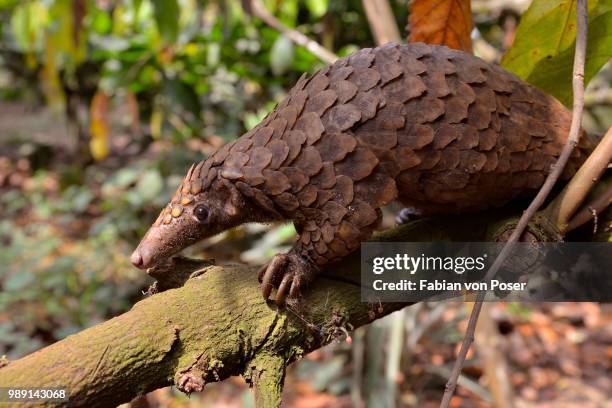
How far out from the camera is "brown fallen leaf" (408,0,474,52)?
3.81 ft

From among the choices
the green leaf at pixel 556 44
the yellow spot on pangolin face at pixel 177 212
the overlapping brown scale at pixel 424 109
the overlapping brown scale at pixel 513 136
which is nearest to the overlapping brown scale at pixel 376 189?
the overlapping brown scale at pixel 424 109

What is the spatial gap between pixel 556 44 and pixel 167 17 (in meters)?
1.24

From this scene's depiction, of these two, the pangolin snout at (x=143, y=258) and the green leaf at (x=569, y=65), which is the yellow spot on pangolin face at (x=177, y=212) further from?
the green leaf at (x=569, y=65)

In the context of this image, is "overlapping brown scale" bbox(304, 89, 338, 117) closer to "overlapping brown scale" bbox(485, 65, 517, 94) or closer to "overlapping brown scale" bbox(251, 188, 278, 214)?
"overlapping brown scale" bbox(251, 188, 278, 214)

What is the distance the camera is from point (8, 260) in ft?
11.0

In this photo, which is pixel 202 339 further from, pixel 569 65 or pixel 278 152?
pixel 569 65

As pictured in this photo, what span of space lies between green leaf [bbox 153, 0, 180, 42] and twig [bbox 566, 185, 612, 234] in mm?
1422

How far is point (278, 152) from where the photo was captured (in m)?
0.94

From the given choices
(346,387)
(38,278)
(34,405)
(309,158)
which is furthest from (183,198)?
(38,278)

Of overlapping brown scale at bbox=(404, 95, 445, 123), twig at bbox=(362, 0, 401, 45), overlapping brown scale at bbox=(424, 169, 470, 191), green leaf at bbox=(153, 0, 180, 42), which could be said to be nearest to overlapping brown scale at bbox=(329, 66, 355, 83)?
overlapping brown scale at bbox=(404, 95, 445, 123)

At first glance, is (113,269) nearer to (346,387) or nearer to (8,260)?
(8,260)

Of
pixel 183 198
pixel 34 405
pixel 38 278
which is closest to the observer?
pixel 34 405

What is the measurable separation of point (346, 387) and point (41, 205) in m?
2.97

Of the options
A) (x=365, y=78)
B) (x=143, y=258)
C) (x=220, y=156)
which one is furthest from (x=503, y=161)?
(x=143, y=258)
